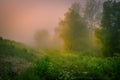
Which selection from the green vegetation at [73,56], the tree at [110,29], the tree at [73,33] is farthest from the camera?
the tree at [73,33]

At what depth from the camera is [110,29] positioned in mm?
43812

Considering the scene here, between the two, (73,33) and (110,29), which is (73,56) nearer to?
(110,29)

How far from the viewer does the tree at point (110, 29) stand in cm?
4250

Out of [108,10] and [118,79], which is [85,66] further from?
[108,10]

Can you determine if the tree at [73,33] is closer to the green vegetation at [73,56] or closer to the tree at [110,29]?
the green vegetation at [73,56]

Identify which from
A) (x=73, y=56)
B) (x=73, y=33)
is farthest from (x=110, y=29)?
(x=73, y=33)

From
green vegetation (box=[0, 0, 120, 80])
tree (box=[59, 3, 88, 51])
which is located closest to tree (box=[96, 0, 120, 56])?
green vegetation (box=[0, 0, 120, 80])

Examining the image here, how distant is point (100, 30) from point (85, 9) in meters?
33.8

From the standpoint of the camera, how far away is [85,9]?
77.9 metres

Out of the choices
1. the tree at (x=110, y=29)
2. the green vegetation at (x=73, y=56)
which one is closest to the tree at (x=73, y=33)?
the green vegetation at (x=73, y=56)

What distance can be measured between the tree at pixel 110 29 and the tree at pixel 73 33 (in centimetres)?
967

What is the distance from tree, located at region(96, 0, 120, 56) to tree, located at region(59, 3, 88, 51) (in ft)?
31.7

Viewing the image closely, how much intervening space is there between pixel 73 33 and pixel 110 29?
43.0ft

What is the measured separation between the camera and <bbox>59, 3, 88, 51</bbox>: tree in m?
54.5
